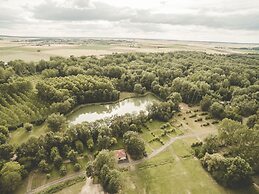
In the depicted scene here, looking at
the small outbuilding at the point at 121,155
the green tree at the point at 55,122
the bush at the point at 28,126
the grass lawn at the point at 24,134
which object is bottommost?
the grass lawn at the point at 24,134

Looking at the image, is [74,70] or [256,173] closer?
[256,173]

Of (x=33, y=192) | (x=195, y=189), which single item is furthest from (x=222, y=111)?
(x=33, y=192)

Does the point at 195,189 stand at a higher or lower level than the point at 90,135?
lower

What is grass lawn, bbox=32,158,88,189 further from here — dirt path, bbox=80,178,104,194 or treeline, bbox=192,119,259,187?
treeline, bbox=192,119,259,187

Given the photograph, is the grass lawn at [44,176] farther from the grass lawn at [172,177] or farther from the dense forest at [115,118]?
the grass lawn at [172,177]

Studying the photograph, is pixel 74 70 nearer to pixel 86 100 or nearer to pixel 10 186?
pixel 86 100

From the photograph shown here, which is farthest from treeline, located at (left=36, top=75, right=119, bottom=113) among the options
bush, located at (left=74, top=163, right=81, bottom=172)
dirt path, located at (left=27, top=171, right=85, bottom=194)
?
dirt path, located at (left=27, top=171, right=85, bottom=194)

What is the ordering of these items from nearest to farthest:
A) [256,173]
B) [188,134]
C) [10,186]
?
[10,186] < [256,173] < [188,134]

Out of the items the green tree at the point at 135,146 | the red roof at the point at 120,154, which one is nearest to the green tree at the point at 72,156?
the red roof at the point at 120,154
